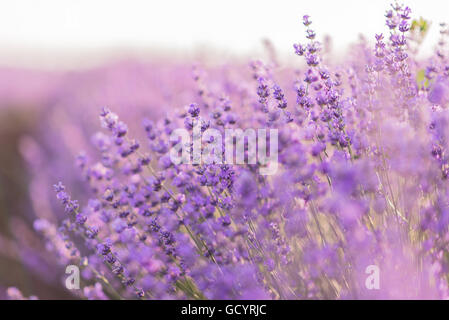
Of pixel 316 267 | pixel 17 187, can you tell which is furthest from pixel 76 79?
pixel 316 267

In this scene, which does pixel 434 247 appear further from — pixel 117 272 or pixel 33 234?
pixel 33 234

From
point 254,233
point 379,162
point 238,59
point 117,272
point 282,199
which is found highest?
point 238,59

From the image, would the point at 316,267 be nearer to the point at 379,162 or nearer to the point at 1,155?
the point at 379,162

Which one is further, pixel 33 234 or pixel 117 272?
pixel 33 234
